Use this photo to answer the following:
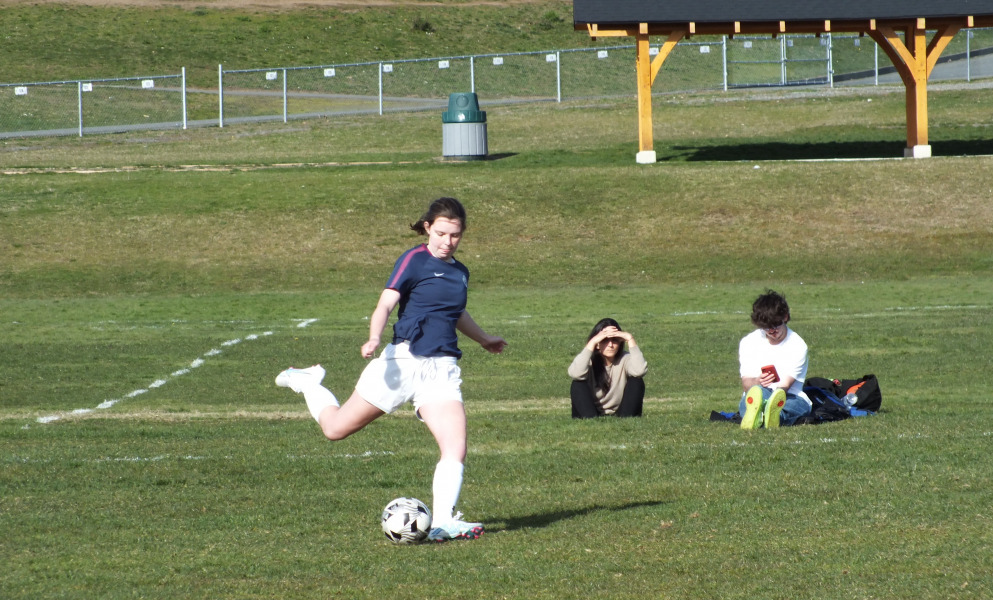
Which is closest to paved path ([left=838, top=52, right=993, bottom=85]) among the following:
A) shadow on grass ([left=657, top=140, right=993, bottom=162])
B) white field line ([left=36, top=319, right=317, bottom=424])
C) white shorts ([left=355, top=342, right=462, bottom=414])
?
Answer: shadow on grass ([left=657, top=140, right=993, bottom=162])

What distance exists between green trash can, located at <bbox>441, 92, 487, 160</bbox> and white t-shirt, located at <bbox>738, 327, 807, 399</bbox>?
24235 mm

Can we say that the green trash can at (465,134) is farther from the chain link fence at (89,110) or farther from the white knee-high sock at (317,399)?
the white knee-high sock at (317,399)

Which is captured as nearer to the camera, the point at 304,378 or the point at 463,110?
the point at 304,378

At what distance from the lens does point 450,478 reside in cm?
657

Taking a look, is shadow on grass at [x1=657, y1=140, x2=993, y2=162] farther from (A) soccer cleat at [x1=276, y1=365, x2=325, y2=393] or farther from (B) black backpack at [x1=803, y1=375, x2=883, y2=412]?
Result: (A) soccer cleat at [x1=276, y1=365, x2=325, y2=393]

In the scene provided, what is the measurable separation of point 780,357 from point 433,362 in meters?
4.39

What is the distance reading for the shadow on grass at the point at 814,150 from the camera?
3405 cm

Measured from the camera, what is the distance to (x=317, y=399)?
23.7 ft

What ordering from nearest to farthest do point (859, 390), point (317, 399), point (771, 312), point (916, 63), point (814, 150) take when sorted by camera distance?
1. point (317, 399)
2. point (771, 312)
3. point (859, 390)
4. point (916, 63)
5. point (814, 150)

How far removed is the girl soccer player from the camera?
661 centimetres

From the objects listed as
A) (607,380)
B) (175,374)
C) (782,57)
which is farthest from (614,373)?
(782,57)

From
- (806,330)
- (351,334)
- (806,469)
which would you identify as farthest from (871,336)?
(806,469)

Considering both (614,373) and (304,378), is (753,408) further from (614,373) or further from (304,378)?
(304,378)

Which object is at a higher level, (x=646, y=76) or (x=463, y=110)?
(x=646, y=76)
